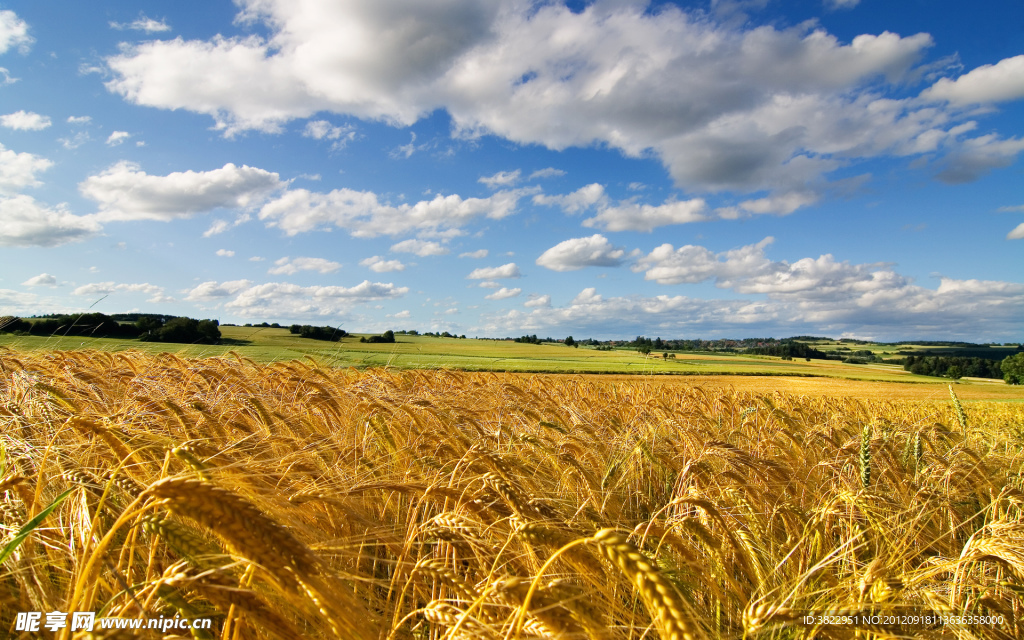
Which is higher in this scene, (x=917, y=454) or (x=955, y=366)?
(x=917, y=454)

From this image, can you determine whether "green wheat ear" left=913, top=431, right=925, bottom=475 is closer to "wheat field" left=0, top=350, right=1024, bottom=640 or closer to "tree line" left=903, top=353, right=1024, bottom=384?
"wheat field" left=0, top=350, right=1024, bottom=640

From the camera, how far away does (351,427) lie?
3869 millimetres

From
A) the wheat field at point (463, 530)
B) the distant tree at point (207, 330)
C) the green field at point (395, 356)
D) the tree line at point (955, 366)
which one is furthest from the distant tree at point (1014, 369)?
the distant tree at point (207, 330)

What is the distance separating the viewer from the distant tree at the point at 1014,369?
124 ft

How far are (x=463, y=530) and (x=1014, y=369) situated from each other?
181 ft

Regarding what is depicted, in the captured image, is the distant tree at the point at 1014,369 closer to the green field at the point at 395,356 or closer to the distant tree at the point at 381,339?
the green field at the point at 395,356

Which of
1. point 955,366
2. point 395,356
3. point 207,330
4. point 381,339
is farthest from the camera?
point 955,366

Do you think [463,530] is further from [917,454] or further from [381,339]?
[381,339]

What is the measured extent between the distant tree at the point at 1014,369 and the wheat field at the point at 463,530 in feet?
160

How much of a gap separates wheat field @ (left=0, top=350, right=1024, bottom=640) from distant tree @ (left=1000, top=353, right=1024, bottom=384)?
1916 inches

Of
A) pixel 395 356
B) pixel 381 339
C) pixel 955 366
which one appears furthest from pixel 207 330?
pixel 955 366

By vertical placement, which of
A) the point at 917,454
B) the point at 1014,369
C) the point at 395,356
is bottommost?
the point at 1014,369

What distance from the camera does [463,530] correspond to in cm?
168

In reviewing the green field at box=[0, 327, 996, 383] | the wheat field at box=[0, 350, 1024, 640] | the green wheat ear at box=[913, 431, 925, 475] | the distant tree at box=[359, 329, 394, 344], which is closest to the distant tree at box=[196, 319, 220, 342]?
the green field at box=[0, 327, 996, 383]
